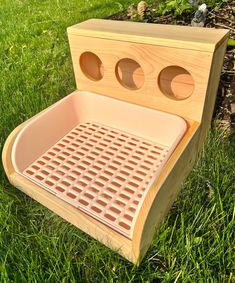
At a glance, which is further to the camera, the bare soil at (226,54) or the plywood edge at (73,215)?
the bare soil at (226,54)

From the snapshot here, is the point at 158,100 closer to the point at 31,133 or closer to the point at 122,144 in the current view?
the point at 122,144

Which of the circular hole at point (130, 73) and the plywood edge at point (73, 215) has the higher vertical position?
the circular hole at point (130, 73)

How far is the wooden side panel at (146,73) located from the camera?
3.02 feet

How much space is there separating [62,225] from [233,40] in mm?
1049

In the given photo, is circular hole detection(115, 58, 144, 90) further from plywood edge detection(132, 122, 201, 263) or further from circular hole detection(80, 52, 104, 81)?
plywood edge detection(132, 122, 201, 263)

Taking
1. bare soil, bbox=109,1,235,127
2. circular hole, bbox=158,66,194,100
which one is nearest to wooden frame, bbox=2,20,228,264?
circular hole, bbox=158,66,194,100

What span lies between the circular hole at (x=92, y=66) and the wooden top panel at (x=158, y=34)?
124mm

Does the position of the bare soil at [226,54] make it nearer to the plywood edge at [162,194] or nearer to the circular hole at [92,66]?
the plywood edge at [162,194]

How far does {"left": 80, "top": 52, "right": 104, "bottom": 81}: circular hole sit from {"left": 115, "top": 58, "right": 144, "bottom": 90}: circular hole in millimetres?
87

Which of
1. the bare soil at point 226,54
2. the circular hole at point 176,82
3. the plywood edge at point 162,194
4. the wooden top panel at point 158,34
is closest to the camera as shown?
the plywood edge at point 162,194

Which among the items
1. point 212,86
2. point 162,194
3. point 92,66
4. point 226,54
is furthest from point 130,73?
point 162,194

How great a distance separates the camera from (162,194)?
0.74 meters

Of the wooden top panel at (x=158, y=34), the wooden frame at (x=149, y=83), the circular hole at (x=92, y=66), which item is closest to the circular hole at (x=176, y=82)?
the wooden frame at (x=149, y=83)

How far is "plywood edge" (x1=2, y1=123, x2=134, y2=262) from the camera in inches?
29.0
